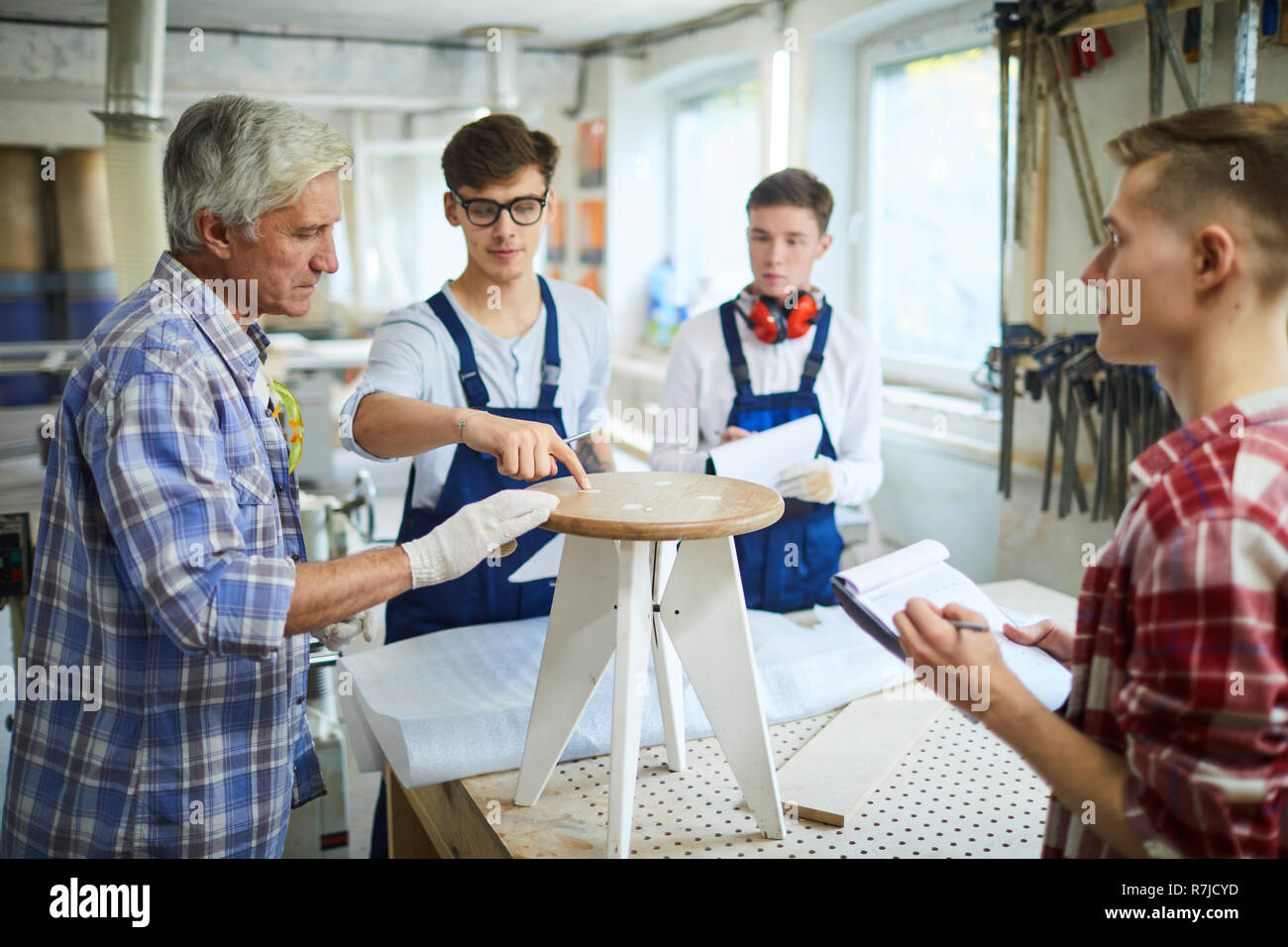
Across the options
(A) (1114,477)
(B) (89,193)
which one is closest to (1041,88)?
(A) (1114,477)

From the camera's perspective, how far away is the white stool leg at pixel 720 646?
180cm

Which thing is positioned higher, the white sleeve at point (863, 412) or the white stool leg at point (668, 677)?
the white sleeve at point (863, 412)

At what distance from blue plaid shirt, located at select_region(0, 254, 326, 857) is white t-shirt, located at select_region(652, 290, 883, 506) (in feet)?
5.01

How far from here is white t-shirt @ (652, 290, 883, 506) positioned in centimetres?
296

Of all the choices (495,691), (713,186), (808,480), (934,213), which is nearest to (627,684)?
(495,691)

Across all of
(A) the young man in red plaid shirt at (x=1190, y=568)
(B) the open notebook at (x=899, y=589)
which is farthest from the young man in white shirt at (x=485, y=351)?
(A) the young man in red plaid shirt at (x=1190, y=568)

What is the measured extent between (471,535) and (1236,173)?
109 cm

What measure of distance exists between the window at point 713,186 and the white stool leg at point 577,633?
5074mm

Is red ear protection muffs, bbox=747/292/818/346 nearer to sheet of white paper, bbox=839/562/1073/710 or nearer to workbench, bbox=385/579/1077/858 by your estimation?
workbench, bbox=385/579/1077/858

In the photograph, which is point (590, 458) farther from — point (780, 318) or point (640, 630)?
point (640, 630)

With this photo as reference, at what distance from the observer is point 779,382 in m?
2.97

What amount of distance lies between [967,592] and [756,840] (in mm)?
685

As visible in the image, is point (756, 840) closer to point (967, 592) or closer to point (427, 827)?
point (967, 592)

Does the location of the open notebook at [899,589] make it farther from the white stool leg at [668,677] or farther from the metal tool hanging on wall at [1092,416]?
the metal tool hanging on wall at [1092,416]
